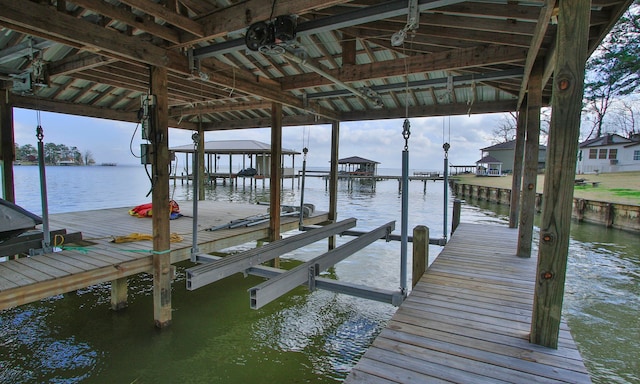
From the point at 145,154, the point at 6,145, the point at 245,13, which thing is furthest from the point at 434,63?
the point at 6,145

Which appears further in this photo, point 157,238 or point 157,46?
point 157,238

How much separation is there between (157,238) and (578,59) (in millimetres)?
4563

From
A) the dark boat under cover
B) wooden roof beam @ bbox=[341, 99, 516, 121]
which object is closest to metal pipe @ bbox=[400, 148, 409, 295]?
wooden roof beam @ bbox=[341, 99, 516, 121]

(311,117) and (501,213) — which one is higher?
(311,117)

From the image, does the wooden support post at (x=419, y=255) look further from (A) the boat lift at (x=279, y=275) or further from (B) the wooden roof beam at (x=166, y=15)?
(B) the wooden roof beam at (x=166, y=15)

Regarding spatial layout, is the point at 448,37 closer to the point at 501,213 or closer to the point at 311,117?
the point at 311,117

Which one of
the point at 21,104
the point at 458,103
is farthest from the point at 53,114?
the point at 458,103

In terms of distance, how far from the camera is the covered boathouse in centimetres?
210

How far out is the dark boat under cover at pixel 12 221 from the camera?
157 inches

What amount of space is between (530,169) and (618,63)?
24415mm

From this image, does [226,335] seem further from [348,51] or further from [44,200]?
[348,51]

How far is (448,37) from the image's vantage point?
3.84 m

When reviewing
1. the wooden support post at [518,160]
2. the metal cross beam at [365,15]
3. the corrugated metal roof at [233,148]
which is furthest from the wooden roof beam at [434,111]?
the corrugated metal roof at [233,148]

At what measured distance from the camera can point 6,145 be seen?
5.52m
